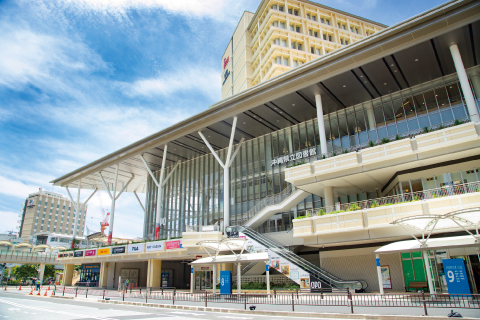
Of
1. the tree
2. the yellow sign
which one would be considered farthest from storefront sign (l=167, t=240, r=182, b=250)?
the tree

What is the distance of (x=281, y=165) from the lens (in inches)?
1556

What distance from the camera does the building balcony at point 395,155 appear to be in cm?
2131

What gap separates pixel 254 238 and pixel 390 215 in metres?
12.4

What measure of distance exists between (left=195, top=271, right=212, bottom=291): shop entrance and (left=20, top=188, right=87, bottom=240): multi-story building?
109 meters

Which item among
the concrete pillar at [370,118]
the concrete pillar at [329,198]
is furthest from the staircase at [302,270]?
the concrete pillar at [370,118]

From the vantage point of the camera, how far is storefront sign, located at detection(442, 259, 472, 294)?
1473 centimetres

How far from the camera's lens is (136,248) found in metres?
37.9

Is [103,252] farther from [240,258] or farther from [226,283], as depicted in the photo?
[240,258]

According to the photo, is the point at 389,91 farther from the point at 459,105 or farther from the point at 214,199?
the point at 214,199

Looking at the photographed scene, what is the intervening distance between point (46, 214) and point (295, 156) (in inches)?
5417

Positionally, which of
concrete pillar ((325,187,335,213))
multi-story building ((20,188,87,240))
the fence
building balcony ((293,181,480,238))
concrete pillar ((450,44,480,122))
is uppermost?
multi-story building ((20,188,87,240))

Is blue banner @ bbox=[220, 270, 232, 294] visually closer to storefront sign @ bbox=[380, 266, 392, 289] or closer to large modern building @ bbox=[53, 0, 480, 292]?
large modern building @ bbox=[53, 0, 480, 292]

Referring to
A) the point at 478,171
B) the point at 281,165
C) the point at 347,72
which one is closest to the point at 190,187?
the point at 281,165

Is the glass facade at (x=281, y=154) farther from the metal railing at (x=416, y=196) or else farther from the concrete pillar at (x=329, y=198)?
the concrete pillar at (x=329, y=198)
